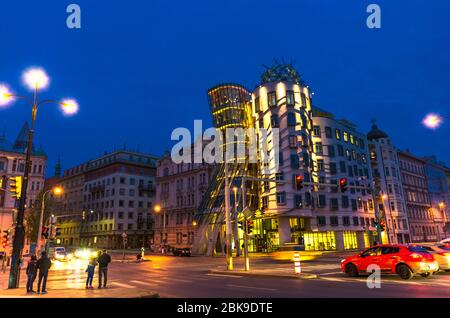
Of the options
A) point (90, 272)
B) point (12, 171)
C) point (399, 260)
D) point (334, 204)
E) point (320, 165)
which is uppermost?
point (12, 171)

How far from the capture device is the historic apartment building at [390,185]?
6781 centimetres

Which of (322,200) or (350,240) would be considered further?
(350,240)

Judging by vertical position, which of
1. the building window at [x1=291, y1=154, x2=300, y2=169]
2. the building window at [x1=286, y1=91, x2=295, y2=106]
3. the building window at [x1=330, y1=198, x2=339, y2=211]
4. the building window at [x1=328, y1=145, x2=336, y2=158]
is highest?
the building window at [x1=286, y1=91, x2=295, y2=106]

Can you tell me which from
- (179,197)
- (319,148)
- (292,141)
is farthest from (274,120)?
(179,197)

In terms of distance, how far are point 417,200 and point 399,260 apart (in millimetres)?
71424

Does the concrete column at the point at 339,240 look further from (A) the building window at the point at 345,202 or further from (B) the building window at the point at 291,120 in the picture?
(B) the building window at the point at 291,120

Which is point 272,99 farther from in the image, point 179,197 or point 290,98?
point 179,197

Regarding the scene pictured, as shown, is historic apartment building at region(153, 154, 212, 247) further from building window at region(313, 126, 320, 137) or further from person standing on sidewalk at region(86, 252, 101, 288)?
person standing on sidewalk at region(86, 252, 101, 288)

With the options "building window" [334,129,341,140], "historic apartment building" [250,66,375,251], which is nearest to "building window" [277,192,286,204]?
"historic apartment building" [250,66,375,251]

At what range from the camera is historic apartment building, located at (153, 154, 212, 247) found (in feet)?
220

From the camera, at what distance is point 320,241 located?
54.1m

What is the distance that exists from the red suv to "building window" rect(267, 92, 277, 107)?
38950mm

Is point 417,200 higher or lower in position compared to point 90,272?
higher
